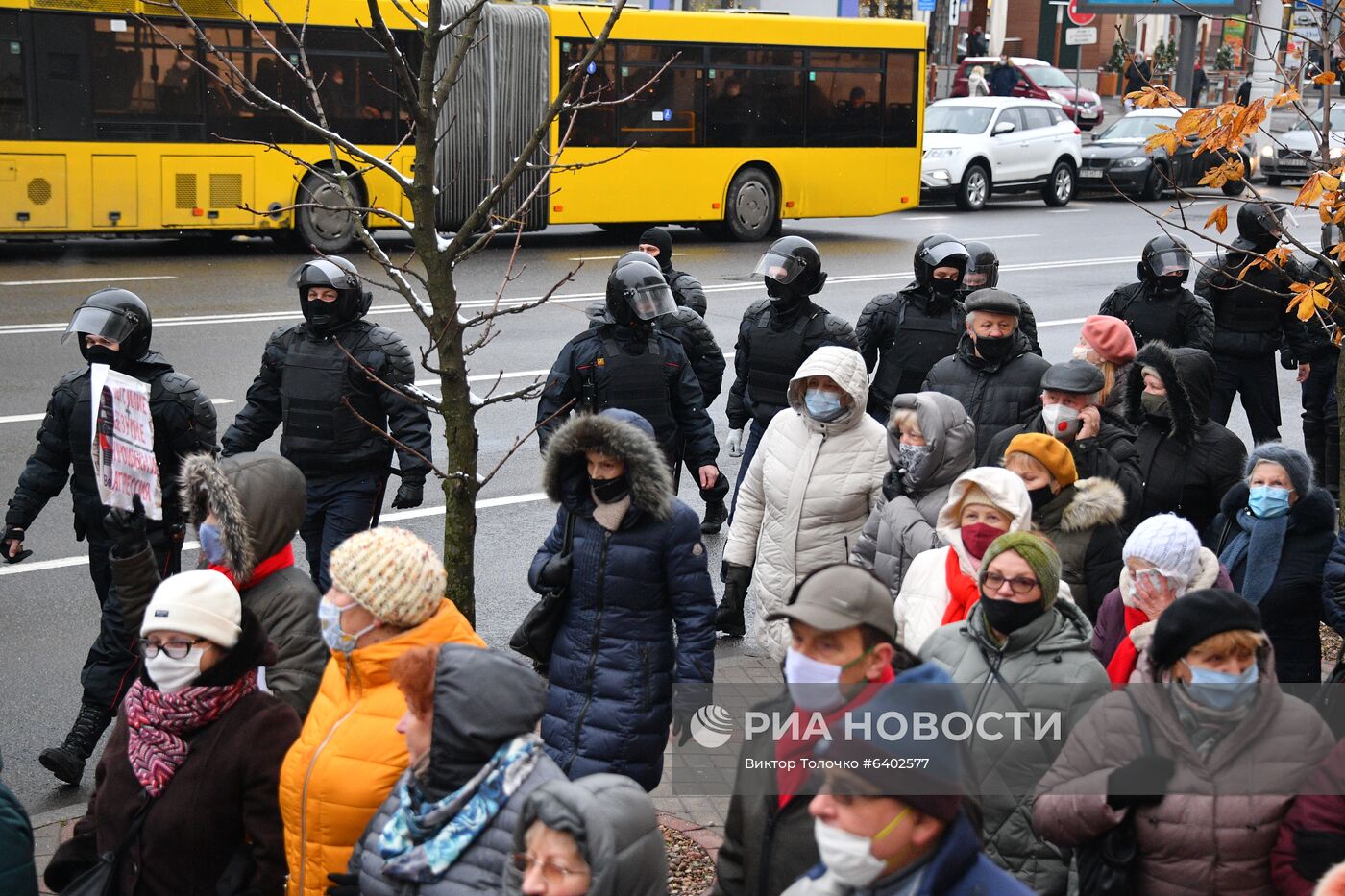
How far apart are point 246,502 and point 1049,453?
2751 millimetres

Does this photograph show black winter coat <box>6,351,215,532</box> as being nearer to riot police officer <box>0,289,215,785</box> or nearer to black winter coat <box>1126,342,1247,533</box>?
riot police officer <box>0,289,215,785</box>

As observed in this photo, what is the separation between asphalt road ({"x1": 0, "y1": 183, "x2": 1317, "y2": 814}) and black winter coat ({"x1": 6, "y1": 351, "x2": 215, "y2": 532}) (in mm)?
Answer: 926

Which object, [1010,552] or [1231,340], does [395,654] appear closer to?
[1010,552]

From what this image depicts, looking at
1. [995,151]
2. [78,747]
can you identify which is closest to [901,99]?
[995,151]

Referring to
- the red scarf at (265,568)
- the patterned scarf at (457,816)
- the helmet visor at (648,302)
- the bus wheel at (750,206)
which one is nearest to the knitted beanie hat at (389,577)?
the patterned scarf at (457,816)

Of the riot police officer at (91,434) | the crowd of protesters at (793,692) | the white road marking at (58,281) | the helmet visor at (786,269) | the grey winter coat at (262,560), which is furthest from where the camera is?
the white road marking at (58,281)

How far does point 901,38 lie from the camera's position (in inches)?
980

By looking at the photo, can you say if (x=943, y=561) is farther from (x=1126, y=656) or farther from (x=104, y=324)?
(x=104, y=324)

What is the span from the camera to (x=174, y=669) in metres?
4.06

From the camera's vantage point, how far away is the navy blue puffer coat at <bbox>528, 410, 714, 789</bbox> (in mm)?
5230

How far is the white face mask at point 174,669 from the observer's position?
406 centimetres

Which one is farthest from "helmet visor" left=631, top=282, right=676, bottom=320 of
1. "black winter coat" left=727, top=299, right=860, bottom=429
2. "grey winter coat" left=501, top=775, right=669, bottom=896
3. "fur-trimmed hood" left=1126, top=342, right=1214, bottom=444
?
"grey winter coat" left=501, top=775, right=669, bottom=896

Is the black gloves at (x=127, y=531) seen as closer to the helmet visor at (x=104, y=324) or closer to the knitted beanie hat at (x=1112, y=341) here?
the helmet visor at (x=104, y=324)

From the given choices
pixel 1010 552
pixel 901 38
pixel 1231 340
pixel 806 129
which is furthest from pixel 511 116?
pixel 1010 552
